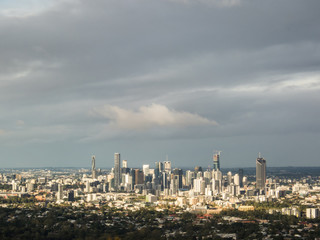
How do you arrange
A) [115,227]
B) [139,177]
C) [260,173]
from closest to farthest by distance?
1. [115,227]
2. [260,173]
3. [139,177]

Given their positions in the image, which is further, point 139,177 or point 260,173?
point 139,177

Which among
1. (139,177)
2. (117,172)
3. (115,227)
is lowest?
(115,227)

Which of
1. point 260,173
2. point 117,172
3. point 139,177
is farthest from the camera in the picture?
point 117,172

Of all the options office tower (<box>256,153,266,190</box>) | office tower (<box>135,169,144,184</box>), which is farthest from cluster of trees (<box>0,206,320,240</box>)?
office tower (<box>135,169,144,184</box>)

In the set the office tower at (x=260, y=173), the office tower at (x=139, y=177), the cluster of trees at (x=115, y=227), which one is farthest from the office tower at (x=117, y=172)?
the cluster of trees at (x=115, y=227)

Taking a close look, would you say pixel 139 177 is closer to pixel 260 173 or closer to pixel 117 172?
pixel 117 172

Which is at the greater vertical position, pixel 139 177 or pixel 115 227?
pixel 139 177

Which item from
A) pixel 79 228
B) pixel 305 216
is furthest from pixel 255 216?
pixel 79 228

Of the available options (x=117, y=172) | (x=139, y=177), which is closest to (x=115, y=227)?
(x=139, y=177)

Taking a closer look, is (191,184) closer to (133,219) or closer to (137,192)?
(137,192)

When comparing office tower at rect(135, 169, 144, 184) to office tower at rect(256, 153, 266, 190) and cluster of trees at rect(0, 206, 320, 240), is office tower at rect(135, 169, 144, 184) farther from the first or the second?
cluster of trees at rect(0, 206, 320, 240)

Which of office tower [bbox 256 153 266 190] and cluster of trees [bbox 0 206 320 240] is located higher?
office tower [bbox 256 153 266 190]
